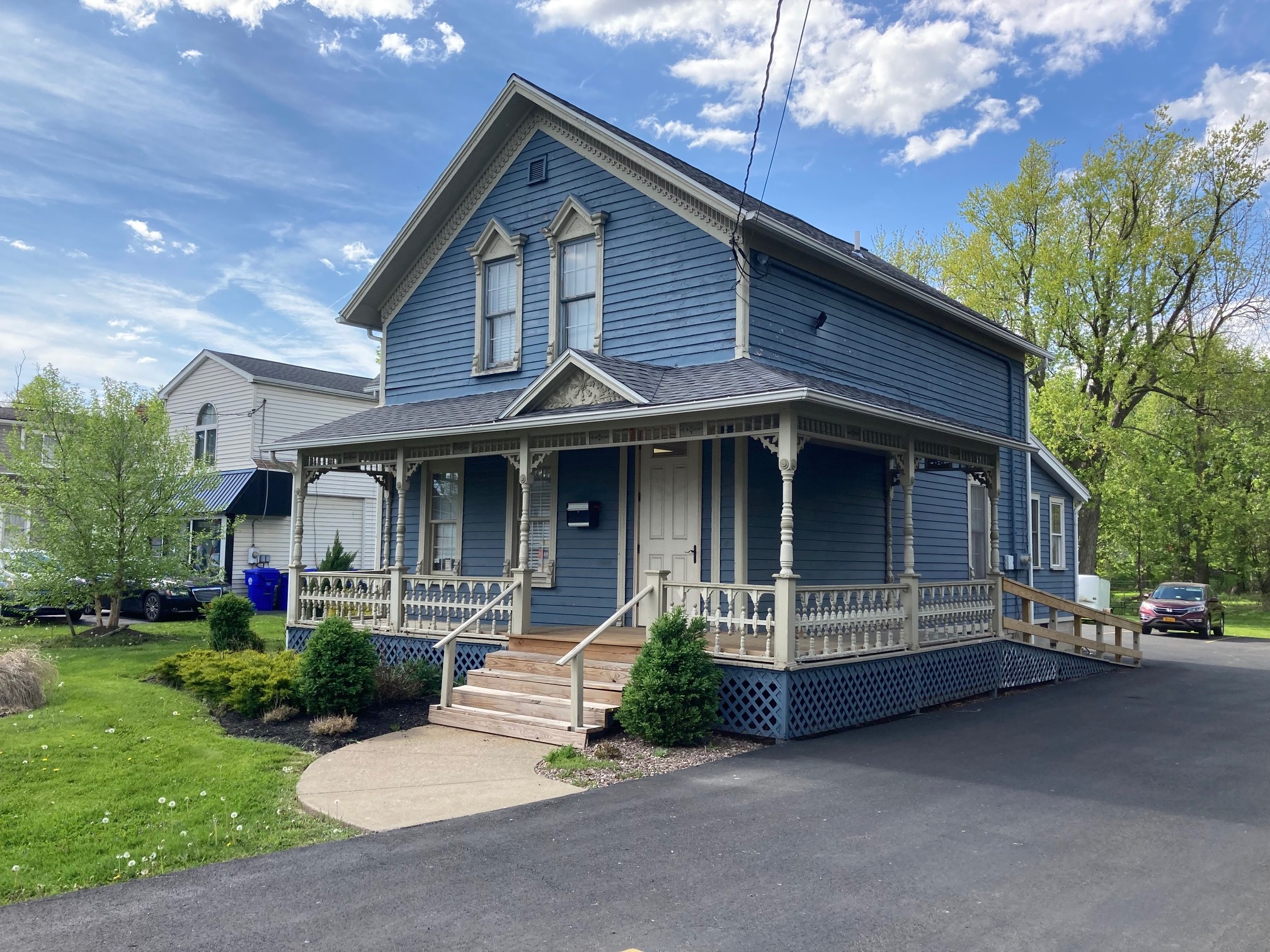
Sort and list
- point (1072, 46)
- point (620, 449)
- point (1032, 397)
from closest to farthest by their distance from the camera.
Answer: point (620, 449), point (1072, 46), point (1032, 397)

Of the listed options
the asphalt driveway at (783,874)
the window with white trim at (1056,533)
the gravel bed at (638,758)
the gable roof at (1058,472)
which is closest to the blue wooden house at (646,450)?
the gravel bed at (638,758)

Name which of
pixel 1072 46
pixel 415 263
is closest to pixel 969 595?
pixel 415 263

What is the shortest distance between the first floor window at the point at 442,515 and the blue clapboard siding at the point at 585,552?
235 cm

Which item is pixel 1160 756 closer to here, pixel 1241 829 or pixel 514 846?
pixel 1241 829

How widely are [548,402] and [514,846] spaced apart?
7132 mm

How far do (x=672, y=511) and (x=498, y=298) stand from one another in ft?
17.0

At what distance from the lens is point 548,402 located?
Answer: 12688 mm

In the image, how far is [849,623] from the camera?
11.2 meters

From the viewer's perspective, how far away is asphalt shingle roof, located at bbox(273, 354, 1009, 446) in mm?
10953

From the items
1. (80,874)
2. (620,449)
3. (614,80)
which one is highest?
(614,80)

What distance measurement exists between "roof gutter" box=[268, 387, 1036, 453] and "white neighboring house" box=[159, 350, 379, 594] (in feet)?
45.0

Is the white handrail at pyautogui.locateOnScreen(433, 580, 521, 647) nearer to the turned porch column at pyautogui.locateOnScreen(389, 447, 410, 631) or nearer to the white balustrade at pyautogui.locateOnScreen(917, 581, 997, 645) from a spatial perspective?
the turned porch column at pyautogui.locateOnScreen(389, 447, 410, 631)

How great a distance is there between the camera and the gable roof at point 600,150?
42.4ft

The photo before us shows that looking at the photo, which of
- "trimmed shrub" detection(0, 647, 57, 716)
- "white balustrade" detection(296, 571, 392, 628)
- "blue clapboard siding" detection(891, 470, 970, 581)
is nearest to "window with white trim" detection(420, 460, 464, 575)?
"white balustrade" detection(296, 571, 392, 628)
